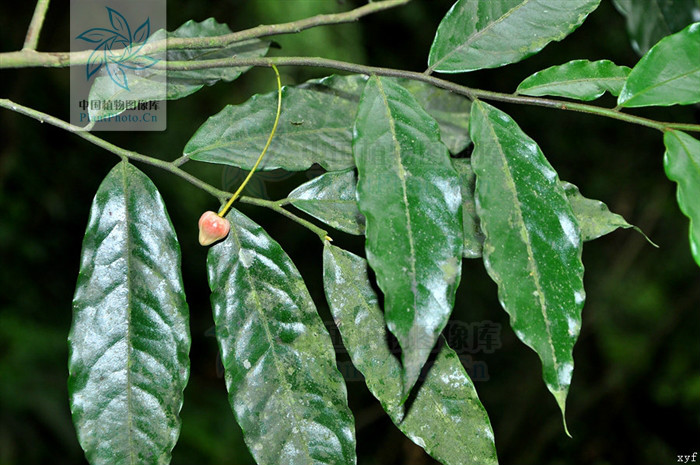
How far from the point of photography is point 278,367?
755mm

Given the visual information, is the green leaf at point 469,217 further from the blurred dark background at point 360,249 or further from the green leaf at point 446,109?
the blurred dark background at point 360,249

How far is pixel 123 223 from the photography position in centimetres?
Result: 78

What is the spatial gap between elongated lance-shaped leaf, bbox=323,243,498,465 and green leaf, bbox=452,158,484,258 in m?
0.12

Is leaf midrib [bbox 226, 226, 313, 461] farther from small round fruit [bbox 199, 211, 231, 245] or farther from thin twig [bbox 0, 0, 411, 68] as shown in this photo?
thin twig [bbox 0, 0, 411, 68]

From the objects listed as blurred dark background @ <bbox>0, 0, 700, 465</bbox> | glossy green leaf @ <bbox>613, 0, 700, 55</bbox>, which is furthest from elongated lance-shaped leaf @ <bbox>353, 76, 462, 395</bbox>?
blurred dark background @ <bbox>0, 0, 700, 465</bbox>

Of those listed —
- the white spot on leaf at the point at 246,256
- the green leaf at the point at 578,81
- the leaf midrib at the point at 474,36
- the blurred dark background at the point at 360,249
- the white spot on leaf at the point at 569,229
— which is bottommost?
the blurred dark background at the point at 360,249

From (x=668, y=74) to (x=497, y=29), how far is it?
20cm

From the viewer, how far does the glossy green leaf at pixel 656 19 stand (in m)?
1.08

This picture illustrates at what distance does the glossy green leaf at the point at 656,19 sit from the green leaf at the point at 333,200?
0.63 metres

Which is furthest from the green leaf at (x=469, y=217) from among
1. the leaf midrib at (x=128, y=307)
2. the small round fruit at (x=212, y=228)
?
the leaf midrib at (x=128, y=307)

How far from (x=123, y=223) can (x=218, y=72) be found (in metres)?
0.29

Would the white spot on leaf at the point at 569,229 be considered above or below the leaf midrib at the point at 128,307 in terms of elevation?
above

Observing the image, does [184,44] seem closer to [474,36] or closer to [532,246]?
[474,36]

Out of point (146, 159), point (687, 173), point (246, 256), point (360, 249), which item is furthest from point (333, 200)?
point (360, 249)
